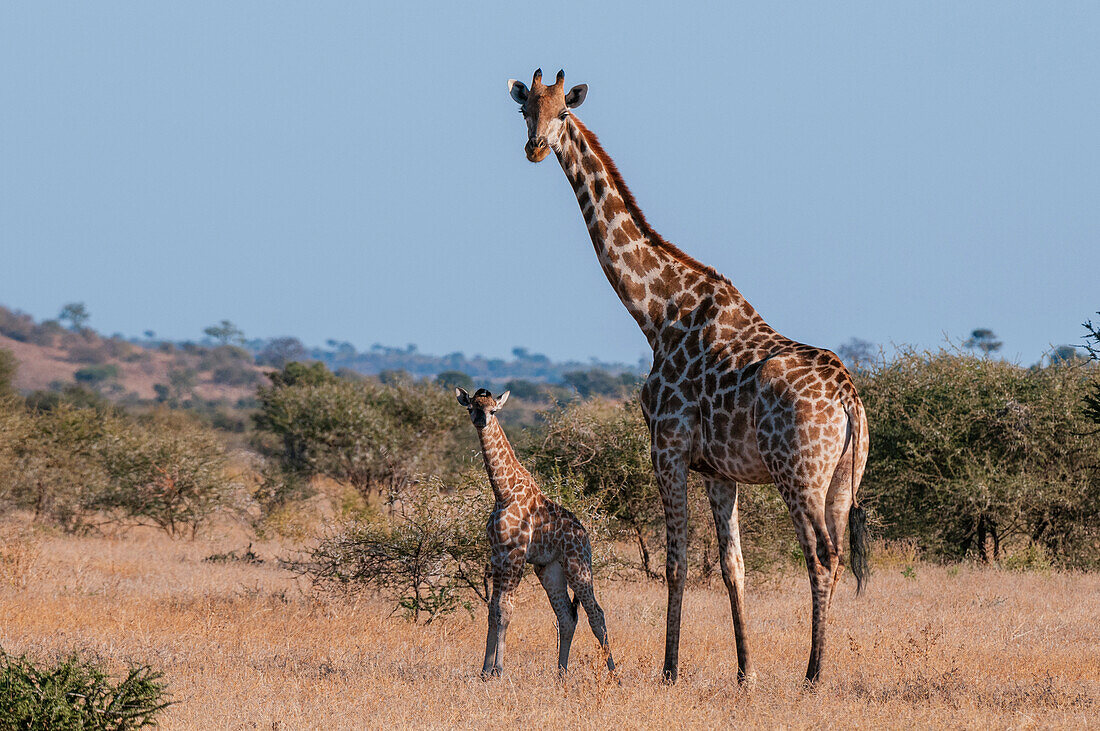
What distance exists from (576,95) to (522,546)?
3.82 m

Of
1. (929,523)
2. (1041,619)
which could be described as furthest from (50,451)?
(1041,619)

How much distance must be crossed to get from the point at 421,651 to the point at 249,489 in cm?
1805

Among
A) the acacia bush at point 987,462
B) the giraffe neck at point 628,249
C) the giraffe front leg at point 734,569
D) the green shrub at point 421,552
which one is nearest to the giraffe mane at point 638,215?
the giraffe neck at point 628,249

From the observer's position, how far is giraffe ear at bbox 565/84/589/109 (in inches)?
352

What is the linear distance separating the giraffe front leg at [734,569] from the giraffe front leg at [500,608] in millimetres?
1761

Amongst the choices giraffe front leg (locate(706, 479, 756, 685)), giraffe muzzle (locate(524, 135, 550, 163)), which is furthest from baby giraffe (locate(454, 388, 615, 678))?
giraffe muzzle (locate(524, 135, 550, 163))

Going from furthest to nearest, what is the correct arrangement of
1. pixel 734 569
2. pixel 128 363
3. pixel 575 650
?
pixel 128 363 → pixel 575 650 → pixel 734 569

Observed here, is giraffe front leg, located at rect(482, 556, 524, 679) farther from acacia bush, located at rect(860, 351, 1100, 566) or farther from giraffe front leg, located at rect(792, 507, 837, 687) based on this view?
acacia bush, located at rect(860, 351, 1100, 566)

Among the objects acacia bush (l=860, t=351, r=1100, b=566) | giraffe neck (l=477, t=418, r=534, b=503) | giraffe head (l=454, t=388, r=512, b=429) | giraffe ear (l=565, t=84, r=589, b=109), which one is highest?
giraffe ear (l=565, t=84, r=589, b=109)

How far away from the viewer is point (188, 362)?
464 feet

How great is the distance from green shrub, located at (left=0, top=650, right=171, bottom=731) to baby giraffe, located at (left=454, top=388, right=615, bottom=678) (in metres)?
2.95

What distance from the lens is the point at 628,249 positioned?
30.6 ft

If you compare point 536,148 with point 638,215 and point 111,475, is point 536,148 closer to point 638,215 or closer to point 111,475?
point 638,215

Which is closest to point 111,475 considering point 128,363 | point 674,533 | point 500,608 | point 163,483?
point 163,483
